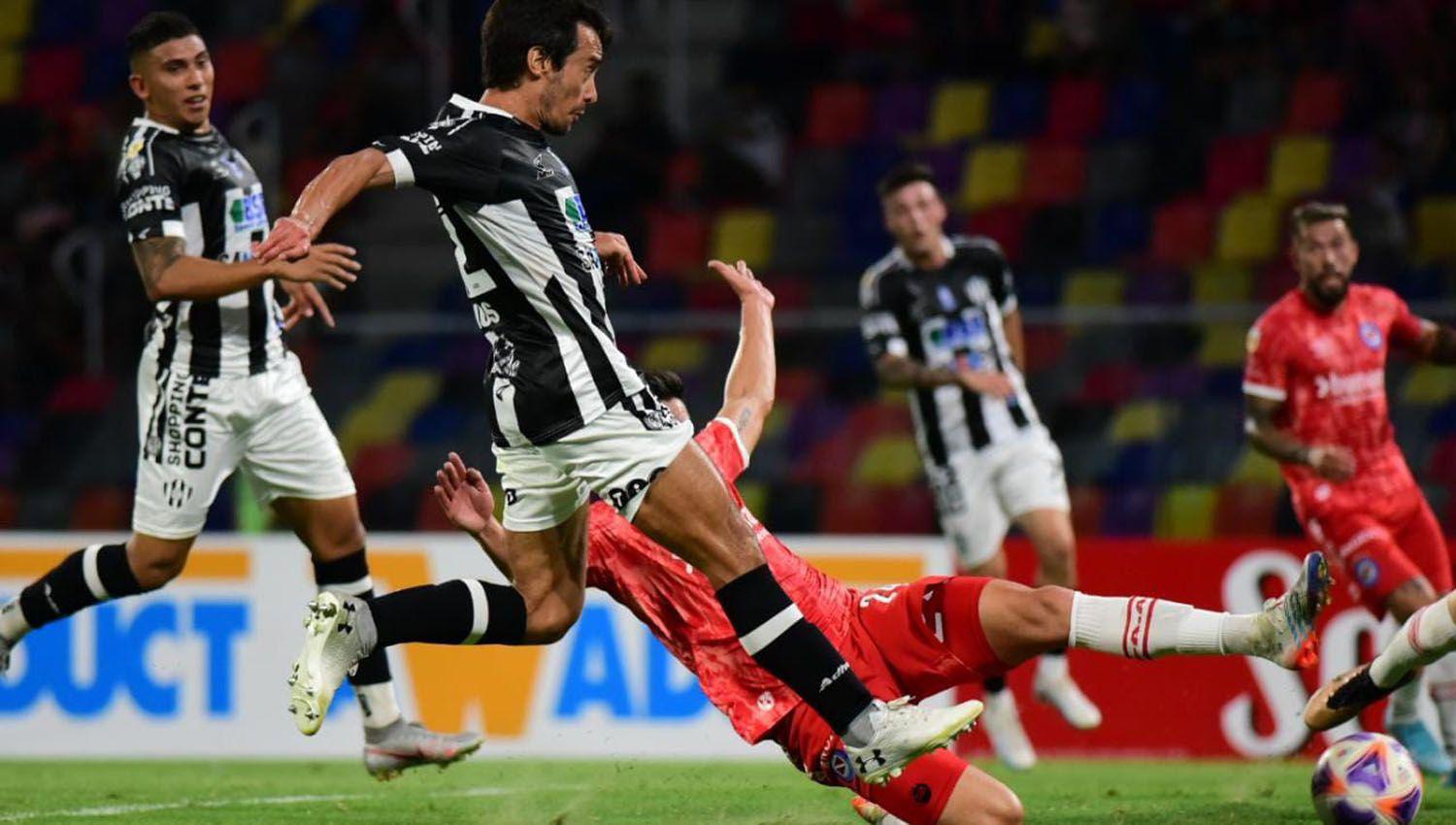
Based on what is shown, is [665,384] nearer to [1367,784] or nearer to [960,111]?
[1367,784]

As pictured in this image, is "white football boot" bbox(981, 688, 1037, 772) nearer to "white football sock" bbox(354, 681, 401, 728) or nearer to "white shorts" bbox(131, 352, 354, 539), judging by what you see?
"white football sock" bbox(354, 681, 401, 728)

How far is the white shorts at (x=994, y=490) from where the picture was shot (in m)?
9.41

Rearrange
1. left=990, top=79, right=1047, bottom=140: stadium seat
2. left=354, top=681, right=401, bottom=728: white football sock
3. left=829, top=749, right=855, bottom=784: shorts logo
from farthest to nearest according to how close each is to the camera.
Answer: left=990, top=79, right=1047, bottom=140: stadium seat < left=354, top=681, right=401, bottom=728: white football sock < left=829, top=749, right=855, bottom=784: shorts logo

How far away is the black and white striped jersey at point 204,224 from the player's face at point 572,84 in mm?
1603

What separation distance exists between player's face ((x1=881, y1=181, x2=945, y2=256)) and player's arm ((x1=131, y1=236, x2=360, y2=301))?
3.91 m

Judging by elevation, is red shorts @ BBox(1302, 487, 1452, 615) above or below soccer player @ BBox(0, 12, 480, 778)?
below

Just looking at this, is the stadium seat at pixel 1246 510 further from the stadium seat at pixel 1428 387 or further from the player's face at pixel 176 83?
the player's face at pixel 176 83

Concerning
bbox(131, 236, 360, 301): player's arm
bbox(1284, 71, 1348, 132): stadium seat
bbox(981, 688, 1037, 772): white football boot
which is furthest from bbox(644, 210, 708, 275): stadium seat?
bbox(131, 236, 360, 301): player's arm

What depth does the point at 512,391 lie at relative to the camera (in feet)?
17.9

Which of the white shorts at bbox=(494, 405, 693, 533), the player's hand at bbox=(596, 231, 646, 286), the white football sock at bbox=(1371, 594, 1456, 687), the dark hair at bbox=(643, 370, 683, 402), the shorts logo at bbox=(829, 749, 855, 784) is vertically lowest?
the shorts logo at bbox=(829, 749, 855, 784)

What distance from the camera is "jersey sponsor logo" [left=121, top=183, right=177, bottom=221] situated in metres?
6.49

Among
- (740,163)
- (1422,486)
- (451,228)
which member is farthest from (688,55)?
(451,228)

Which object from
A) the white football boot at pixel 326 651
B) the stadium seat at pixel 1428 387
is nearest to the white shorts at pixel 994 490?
the stadium seat at pixel 1428 387

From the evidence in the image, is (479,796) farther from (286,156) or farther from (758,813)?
(286,156)
